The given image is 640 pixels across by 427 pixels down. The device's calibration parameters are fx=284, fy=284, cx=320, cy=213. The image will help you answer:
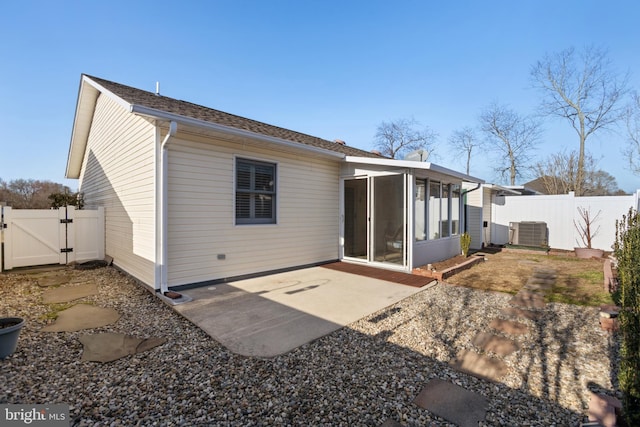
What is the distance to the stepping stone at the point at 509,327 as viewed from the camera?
3494mm

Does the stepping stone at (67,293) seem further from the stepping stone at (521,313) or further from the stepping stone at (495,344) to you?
the stepping stone at (521,313)

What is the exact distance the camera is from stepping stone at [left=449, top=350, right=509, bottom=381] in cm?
254

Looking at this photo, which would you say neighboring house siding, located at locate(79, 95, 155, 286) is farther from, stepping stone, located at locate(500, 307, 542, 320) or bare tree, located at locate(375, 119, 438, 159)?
bare tree, located at locate(375, 119, 438, 159)

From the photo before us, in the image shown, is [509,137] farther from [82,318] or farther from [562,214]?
[82,318]

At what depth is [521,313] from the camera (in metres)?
4.14

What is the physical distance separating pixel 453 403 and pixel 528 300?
3583 mm

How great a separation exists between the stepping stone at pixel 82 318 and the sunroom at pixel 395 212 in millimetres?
5299

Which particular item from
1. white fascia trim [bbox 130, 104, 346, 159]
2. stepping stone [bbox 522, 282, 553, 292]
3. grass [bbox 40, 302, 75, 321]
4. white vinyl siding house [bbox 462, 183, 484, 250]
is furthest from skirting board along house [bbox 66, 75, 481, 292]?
white vinyl siding house [bbox 462, 183, 484, 250]

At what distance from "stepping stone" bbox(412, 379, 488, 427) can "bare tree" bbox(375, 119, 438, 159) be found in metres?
23.3

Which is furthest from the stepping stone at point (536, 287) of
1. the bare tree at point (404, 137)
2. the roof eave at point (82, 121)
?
the bare tree at point (404, 137)

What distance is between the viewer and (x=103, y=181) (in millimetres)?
8023

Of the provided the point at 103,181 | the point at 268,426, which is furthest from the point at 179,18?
the point at 268,426

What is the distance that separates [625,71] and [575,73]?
7.12 feet

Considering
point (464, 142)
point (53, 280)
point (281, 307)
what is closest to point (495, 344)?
point (281, 307)
